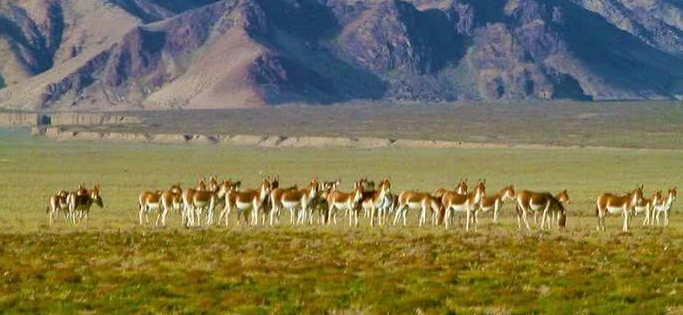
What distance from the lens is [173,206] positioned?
4216 centimetres

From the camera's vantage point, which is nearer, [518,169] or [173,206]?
[173,206]

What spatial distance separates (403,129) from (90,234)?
135832 millimetres

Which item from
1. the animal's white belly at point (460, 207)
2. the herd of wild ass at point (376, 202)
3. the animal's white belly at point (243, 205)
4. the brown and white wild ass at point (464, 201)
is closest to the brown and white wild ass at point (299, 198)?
the herd of wild ass at point (376, 202)

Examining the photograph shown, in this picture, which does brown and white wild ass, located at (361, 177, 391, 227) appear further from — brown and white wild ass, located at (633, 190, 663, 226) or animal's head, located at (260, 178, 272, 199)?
brown and white wild ass, located at (633, 190, 663, 226)

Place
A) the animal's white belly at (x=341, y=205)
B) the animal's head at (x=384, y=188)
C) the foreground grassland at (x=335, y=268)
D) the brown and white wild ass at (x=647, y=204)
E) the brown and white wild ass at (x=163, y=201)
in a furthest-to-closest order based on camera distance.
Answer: the brown and white wild ass at (x=163, y=201) → the animal's white belly at (x=341, y=205) → the animal's head at (x=384, y=188) → the brown and white wild ass at (x=647, y=204) → the foreground grassland at (x=335, y=268)

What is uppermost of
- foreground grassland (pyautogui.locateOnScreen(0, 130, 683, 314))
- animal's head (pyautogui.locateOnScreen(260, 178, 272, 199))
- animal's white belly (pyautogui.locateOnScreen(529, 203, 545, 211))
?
animal's head (pyautogui.locateOnScreen(260, 178, 272, 199))

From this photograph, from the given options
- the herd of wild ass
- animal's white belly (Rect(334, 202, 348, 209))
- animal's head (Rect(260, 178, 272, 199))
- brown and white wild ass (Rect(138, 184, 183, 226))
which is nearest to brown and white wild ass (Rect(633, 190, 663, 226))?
the herd of wild ass

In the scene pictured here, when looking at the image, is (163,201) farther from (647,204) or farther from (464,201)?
(647,204)

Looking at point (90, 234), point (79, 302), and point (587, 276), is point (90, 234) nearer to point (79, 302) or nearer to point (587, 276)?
point (79, 302)

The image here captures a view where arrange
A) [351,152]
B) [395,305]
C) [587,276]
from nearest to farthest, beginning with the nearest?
→ 1. [395,305]
2. [587,276]
3. [351,152]

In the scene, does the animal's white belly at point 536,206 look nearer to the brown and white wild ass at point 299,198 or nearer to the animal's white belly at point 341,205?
the animal's white belly at point 341,205

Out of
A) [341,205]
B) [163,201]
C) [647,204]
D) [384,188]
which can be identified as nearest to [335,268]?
[384,188]

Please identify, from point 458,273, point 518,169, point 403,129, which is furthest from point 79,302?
point 403,129

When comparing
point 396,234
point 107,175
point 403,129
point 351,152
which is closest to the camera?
point 396,234
